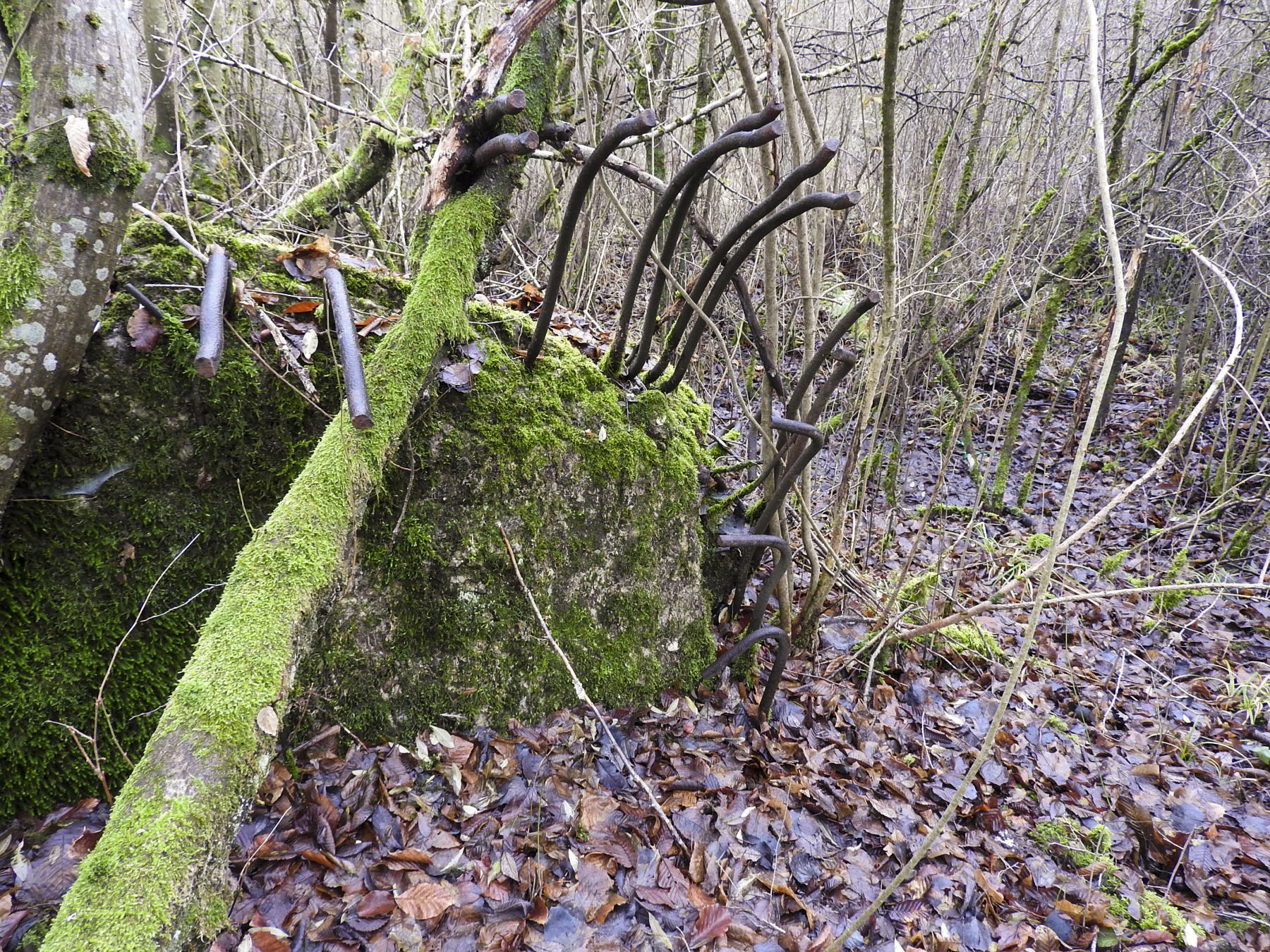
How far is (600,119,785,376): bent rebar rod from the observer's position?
1685 millimetres

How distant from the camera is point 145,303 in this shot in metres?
1.86

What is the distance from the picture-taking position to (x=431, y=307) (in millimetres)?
2088

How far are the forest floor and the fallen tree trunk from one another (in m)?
0.80

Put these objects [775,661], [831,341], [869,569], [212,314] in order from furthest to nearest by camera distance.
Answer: [869,569]
[775,661]
[831,341]
[212,314]

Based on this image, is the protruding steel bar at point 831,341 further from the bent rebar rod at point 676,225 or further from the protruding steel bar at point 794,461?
the bent rebar rod at point 676,225

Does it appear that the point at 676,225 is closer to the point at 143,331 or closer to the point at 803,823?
the point at 143,331

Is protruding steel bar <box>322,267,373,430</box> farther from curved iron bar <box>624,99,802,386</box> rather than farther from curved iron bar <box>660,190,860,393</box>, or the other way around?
curved iron bar <box>660,190,860,393</box>

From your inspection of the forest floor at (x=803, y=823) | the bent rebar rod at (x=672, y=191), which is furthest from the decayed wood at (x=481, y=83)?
the forest floor at (x=803, y=823)

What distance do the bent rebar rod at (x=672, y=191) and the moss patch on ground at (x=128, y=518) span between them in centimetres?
121

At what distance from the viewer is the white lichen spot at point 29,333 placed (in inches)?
63.8

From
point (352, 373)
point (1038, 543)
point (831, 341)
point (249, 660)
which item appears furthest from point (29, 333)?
point (1038, 543)

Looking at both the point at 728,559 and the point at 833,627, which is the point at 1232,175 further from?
the point at 728,559

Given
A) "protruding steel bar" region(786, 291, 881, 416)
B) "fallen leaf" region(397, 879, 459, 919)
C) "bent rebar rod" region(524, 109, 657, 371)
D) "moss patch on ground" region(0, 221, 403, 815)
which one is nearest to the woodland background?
"fallen leaf" region(397, 879, 459, 919)

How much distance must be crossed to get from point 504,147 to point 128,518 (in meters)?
1.69
